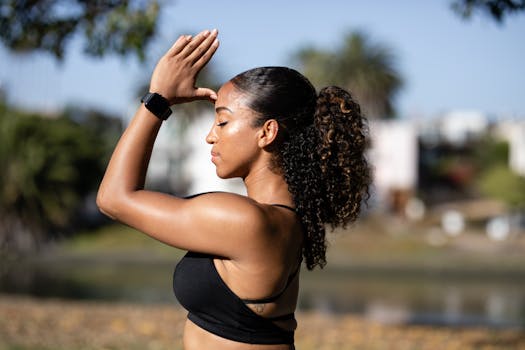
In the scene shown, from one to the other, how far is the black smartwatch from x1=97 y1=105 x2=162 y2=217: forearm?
0.5 inches

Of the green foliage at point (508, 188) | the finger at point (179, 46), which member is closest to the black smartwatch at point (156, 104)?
the finger at point (179, 46)

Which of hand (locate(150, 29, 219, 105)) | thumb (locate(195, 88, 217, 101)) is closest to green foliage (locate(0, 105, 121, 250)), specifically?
thumb (locate(195, 88, 217, 101))

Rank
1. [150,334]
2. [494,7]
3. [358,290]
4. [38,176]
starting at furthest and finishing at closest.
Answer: [38,176]
[358,290]
[150,334]
[494,7]

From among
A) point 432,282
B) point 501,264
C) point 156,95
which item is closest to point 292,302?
point 156,95

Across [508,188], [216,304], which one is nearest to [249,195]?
[216,304]

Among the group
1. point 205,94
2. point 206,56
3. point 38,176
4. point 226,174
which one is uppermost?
point 206,56

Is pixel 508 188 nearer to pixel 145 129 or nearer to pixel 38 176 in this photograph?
pixel 38 176

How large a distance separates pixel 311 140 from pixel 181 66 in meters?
0.43

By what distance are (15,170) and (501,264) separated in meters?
23.0

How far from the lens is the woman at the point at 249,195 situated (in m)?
2.15

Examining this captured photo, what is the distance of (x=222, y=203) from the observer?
212cm

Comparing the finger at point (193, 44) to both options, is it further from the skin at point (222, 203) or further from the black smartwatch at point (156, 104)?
the black smartwatch at point (156, 104)

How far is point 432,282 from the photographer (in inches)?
1097

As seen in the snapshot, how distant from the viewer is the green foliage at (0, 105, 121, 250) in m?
39.6
